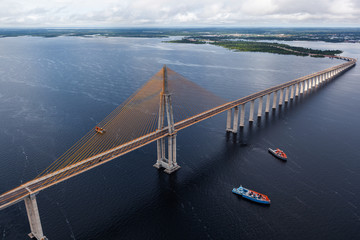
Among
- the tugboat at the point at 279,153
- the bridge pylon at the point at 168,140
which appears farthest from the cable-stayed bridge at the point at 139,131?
the tugboat at the point at 279,153

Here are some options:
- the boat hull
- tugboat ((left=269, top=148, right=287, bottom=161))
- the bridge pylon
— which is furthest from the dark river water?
the bridge pylon

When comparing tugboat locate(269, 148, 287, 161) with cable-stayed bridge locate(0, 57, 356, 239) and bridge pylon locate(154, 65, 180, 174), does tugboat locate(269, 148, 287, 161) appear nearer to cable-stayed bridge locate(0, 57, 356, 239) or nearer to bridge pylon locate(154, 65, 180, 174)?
cable-stayed bridge locate(0, 57, 356, 239)

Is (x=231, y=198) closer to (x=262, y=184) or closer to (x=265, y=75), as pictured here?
(x=262, y=184)

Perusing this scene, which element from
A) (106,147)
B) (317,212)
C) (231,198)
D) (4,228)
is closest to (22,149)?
(106,147)

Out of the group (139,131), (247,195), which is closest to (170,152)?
(139,131)

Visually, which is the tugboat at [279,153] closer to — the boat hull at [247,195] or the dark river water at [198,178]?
the dark river water at [198,178]

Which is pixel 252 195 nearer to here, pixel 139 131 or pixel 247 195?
pixel 247 195
